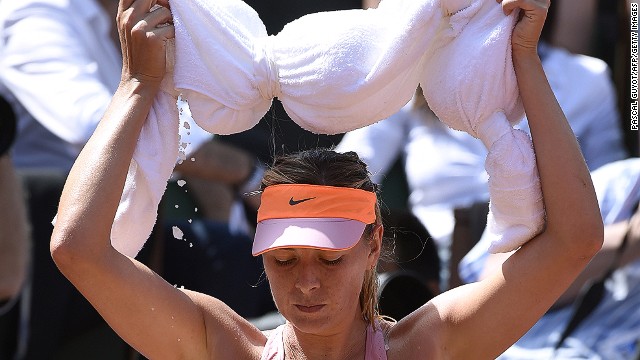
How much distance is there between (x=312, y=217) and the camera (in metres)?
2.34

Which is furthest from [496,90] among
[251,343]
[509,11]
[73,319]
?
[73,319]

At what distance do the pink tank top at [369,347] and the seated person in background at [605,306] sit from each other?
1.09 meters

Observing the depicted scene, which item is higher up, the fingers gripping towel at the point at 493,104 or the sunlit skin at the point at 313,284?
the fingers gripping towel at the point at 493,104

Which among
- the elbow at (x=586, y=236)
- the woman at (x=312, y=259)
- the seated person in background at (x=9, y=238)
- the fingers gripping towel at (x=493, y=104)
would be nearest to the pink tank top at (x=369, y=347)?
the woman at (x=312, y=259)

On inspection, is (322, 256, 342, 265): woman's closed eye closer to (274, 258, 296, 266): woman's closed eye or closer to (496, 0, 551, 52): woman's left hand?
(274, 258, 296, 266): woman's closed eye

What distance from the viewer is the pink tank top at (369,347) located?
2430mm

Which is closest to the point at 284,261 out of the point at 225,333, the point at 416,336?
the point at 225,333

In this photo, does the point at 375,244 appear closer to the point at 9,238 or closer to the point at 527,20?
the point at 527,20

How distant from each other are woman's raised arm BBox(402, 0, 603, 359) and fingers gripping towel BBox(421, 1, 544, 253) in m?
0.03

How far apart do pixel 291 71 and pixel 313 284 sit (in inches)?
16.2

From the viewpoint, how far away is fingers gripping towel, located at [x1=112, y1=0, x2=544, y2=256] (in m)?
2.23

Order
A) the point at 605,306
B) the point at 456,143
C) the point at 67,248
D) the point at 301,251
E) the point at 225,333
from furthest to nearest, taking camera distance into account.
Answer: the point at 456,143, the point at 605,306, the point at 225,333, the point at 301,251, the point at 67,248

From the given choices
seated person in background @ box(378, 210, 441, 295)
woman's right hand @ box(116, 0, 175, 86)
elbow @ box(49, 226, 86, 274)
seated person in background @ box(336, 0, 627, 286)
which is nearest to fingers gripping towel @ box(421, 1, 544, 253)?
woman's right hand @ box(116, 0, 175, 86)

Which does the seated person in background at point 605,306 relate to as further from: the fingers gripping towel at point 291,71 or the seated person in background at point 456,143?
the fingers gripping towel at point 291,71
